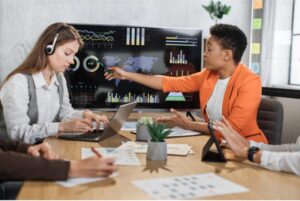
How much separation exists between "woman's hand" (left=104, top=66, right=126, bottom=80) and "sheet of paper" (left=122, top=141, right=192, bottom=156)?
3.32ft

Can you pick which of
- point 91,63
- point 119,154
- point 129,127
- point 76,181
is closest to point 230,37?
point 129,127

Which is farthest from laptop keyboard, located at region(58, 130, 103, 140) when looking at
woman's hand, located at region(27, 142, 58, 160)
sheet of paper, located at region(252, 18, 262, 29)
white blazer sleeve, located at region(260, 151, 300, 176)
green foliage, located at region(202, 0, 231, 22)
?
sheet of paper, located at region(252, 18, 262, 29)

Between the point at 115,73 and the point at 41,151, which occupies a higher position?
the point at 115,73

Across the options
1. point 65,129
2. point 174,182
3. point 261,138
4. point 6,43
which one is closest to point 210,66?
point 261,138

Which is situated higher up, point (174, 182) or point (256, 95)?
point (256, 95)

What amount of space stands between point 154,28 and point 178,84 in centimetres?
71

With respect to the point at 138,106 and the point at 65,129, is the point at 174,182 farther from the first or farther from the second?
the point at 138,106

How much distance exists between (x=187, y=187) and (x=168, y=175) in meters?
0.16

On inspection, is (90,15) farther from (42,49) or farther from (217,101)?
(217,101)

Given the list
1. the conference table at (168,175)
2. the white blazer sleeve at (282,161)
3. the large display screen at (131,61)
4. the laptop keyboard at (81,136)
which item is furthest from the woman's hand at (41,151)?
the large display screen at (131,61)

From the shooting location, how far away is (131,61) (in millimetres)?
3516

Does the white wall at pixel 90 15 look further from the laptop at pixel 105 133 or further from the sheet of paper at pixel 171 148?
the sheet of paper at pixel 171 148

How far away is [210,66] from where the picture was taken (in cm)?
262

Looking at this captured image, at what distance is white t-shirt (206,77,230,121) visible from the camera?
2535mm
